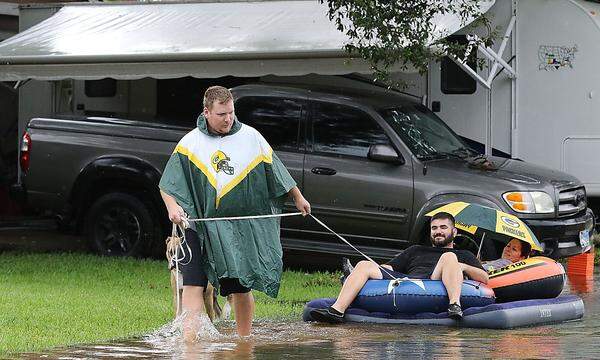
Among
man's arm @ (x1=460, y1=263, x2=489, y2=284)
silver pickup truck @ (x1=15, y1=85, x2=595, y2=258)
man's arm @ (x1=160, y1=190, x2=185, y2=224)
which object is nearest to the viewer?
man's arm @ (x1=160, y1=190, x2=185, y2=224)

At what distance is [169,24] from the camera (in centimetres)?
1555

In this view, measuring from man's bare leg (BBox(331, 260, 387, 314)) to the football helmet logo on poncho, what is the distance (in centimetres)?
196

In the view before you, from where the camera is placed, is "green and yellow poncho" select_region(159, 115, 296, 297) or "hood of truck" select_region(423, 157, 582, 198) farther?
"hood of truck" select_region(423, 157, 582, 198)

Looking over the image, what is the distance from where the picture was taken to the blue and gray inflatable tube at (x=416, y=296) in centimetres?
1006

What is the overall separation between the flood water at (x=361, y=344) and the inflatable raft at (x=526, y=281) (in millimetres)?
444

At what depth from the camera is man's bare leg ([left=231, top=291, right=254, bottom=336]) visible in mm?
8867

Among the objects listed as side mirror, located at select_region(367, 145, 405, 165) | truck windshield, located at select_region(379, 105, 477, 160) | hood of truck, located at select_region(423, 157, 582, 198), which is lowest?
hood of truck, located at select_region(423, 157, 582, 198)

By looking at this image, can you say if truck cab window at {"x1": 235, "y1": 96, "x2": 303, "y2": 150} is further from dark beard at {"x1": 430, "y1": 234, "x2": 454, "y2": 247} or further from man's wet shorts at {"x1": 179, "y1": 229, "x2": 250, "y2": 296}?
man's wet shorts at {"x1": 179, "y1": 229, "x2": 250, "y2": 296}

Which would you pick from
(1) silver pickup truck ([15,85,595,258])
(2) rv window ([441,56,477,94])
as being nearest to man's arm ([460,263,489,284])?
(1) silver pickup truck ([15,85,595,258])

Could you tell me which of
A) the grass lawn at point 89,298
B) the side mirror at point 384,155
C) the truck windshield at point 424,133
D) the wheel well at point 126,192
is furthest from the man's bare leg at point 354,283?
the wheel well at point 126,192

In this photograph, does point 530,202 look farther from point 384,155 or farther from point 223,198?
point 223,198

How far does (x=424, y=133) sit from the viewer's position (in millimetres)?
13734

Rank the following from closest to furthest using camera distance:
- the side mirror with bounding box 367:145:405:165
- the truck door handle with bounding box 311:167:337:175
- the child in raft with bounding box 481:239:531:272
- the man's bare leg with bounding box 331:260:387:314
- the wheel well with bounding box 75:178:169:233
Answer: the man's bare leg with bounding box 331:260:387:314, the child in raft with bounding box 481:239:531:272, the side mirror with bounding box 367:145:405:165, the truck door handle with bounding box 311:167:337:175, the wheel well with bounding box 75:178:169:233

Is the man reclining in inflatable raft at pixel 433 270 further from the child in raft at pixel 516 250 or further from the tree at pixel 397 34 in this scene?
the tree at pixel 397 34
